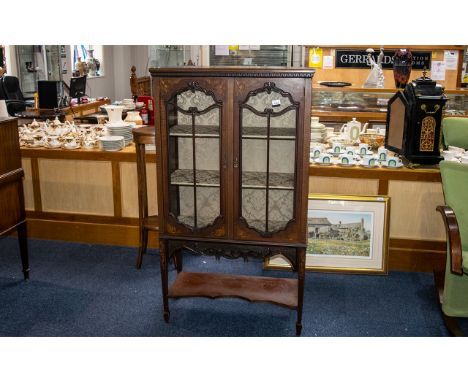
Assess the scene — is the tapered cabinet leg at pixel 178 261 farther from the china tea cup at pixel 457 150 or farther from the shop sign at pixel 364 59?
the shop sign at pixel 364 59

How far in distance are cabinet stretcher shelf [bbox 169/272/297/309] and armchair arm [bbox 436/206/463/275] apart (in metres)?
0.87

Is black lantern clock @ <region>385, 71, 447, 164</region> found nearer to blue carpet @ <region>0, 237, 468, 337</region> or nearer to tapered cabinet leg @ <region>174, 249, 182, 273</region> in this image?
blue carpet @ <region>0, 237, 468, 337</region>

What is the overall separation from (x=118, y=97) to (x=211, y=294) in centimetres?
879

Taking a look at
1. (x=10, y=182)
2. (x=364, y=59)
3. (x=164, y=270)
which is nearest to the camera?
(x=164, y=270)

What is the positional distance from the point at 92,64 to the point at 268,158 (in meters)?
7.92

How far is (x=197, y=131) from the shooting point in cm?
283

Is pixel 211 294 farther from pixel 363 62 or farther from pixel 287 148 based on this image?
pixel 363 62

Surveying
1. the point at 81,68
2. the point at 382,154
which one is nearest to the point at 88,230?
the point at 382,154

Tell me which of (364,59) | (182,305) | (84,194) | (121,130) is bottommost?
(182,305)

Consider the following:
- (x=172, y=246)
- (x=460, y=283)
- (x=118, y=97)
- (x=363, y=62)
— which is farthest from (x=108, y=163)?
(x=118, y=97)

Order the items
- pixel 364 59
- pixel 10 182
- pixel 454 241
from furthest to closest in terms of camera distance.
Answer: pixel 364 59, pixel 10 182, pixel 454 241

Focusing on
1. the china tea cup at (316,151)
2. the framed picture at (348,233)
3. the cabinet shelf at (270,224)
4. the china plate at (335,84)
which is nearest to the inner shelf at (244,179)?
the cabinet shelf at (270,224)

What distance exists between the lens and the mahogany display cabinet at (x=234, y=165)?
2688mm

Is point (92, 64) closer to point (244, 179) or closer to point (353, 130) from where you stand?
point (353, 130)
